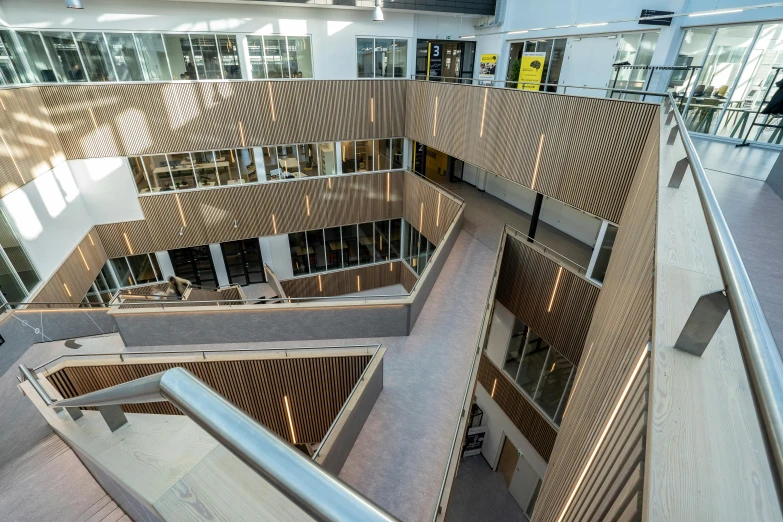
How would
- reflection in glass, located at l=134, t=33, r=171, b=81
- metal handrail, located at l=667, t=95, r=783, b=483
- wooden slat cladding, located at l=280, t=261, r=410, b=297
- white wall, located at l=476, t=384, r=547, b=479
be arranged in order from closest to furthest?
1. metal handrail, located at l=667, t=95, r=783, b=483
2. white wall, located at l=476, t=384, r=547, b=479
3. reflection in glass, located at l=134, t=33, r=171, b=81
4. wooden slat cladding, located at l=280, t=261, r=410, b=297

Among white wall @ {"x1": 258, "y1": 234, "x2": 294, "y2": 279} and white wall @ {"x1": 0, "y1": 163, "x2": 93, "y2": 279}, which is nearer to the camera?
white wall @ {"x1": 0, "y1": 163, "x2": 93, "y2": 279}

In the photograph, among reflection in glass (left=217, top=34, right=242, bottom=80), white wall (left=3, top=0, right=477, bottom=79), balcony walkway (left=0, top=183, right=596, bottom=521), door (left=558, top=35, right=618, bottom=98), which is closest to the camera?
balcony walkway (left=0, top=183, right=596, bottom=521)

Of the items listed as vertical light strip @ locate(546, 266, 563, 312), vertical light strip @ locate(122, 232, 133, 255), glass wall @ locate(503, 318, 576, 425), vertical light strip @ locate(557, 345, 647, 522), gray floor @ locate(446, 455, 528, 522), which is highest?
vertical light strip @ locate(557, 345, 647, 522)

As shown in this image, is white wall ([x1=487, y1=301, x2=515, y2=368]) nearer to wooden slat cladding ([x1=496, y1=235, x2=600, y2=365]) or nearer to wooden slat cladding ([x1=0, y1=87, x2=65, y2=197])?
wooden slat cladding ([x1=496, y1=235, x2=600, y2=365])

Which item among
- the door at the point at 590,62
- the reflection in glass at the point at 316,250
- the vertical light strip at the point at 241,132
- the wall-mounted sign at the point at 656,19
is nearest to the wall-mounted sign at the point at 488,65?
the door at the point at 590,62

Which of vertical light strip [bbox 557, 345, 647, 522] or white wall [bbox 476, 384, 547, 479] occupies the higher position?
vertical light strip [bbox 557, 345, 647, 522]

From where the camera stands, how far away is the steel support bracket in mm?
1258

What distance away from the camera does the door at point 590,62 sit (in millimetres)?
11000

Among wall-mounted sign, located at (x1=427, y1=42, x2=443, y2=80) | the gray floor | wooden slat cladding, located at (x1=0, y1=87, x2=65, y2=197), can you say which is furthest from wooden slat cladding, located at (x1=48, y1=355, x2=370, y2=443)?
wall-mounted sign, located at (x1=427, y1=42, x2=443, y2=80)

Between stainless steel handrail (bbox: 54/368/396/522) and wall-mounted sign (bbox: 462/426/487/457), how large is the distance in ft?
45.9

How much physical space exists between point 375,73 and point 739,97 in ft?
35.7

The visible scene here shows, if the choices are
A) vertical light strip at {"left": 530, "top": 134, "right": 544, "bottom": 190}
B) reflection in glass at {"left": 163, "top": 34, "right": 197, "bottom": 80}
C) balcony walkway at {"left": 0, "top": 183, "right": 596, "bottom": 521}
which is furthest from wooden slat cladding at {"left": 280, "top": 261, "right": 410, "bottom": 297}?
vertical light strip at {"left": 530, "top": 134, "right": 544, "bottom": 190}

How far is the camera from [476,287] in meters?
9.89

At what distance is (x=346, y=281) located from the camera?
54.3 ft
